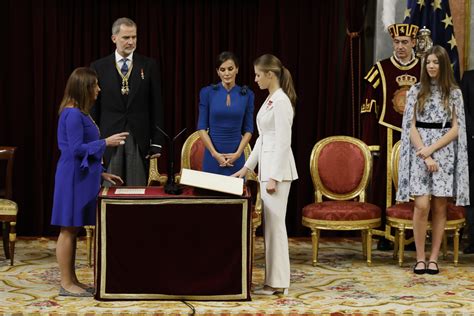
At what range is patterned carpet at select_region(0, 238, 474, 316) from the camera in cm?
560

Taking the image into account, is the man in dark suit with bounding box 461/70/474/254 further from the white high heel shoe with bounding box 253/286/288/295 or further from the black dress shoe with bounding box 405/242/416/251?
the white high heel shoe with bounding box 253/286/288/295

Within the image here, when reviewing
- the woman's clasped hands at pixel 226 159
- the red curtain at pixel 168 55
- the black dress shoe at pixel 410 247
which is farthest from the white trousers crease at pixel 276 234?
the red curtain at pixel 168 55

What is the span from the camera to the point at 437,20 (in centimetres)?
805

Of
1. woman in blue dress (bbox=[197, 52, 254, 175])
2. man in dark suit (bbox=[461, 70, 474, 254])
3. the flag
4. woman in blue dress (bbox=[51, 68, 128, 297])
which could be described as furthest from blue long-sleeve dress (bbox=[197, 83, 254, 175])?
the flag

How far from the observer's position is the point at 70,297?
591 centimetres

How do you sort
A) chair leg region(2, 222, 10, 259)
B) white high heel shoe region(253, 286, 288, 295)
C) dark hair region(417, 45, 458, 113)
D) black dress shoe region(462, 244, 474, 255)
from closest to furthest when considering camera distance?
white high heel shoe region(253, 286, 288, 295) < dark hair region(417, 45, 458, 113) < chair leg region(2, 222, 10, 259) < black dress shoe region(462, 244, 474, 255)

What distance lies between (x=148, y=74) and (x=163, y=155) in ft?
6.64

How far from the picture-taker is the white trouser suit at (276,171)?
19.0 ft

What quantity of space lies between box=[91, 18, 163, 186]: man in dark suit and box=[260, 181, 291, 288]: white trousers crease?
3.60 feet

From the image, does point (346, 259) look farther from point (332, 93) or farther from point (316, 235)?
point (332, 93)

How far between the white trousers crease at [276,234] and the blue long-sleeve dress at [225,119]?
3.39ft

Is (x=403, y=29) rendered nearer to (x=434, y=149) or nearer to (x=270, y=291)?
(x=434, y=149)

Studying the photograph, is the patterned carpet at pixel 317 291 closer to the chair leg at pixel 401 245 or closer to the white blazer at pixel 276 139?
the chair leg at pixel 401 245

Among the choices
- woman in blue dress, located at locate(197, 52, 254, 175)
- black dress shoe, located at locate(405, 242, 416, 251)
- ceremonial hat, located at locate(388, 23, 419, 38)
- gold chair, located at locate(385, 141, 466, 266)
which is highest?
ceremonial hat, located at locate(388, 23, 419, 38)
